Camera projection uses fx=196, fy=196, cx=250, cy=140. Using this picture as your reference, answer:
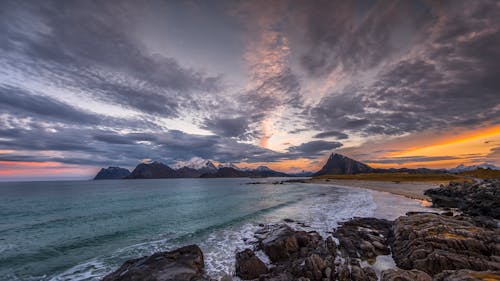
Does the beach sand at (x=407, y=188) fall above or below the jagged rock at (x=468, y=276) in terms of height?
below

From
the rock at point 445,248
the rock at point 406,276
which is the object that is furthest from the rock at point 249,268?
the rock at point 445,248

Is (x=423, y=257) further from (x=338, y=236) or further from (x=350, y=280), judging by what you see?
(x=338, y=236)

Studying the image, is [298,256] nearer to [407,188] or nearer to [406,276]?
[406,276]

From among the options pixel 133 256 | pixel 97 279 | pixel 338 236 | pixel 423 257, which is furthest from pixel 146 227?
pixel 423 257

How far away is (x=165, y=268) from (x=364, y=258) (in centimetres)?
1307

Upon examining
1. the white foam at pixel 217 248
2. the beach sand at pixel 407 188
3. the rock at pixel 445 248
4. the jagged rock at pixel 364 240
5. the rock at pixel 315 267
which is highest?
the rock at pixel 445 248

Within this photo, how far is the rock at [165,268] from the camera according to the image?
10898 millimetres

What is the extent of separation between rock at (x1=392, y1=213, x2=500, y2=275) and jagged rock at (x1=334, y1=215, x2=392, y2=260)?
1029 mm

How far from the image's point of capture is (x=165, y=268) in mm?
11688

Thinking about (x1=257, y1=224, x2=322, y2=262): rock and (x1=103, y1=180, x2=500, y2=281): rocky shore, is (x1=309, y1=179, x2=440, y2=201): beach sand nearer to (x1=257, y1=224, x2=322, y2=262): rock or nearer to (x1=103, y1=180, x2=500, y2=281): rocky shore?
(x1=103, y1=180, x2=500, y2=281): rocky shore

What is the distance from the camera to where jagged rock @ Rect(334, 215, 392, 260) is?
46.3 ft

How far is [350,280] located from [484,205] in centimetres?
3019

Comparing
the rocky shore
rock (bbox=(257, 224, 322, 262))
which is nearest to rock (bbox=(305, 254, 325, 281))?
the rocky shore

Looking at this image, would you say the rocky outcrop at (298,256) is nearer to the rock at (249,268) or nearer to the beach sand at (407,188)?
the rock at (249,268)
